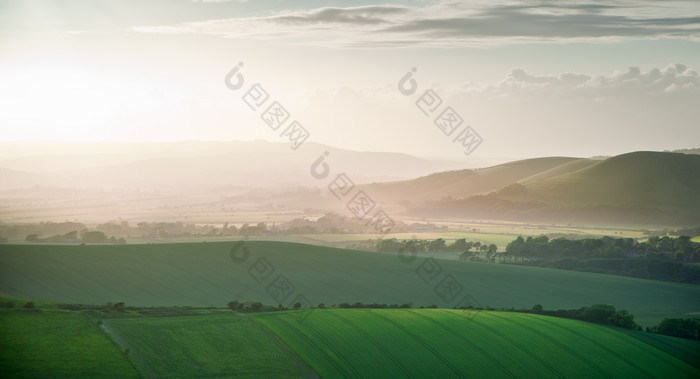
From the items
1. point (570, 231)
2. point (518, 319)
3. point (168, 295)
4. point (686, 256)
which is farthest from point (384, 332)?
point (570, 231)

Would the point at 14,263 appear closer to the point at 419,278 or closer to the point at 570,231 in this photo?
the point at 419,278

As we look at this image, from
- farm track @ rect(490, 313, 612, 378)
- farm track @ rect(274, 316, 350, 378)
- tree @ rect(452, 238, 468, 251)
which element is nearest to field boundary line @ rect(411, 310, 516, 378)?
farm track @ rect(490, 313, 612, 378)

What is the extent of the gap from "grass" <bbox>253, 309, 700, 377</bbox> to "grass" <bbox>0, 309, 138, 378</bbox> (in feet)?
34.8

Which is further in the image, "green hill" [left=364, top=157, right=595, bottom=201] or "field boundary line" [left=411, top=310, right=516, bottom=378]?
"green hill" [left=364, top=157, right=595, bottom=201]

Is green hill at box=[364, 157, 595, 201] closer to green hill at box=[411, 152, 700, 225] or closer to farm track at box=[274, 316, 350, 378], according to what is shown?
green hill at box=[411, 152, 700, 225]

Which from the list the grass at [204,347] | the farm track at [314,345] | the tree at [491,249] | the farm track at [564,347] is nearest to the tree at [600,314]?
the farm track at [564,347]

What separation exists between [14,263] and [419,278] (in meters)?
40.5

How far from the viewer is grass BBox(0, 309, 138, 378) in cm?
3073

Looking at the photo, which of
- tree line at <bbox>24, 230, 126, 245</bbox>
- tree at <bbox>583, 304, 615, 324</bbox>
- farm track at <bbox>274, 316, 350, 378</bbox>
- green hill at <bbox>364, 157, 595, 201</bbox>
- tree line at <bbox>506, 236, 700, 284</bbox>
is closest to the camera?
farm track at <bbox>274, 316, 350, 378</bbox>

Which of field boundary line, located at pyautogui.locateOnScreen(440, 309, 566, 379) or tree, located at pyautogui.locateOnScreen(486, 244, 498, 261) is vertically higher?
tree, located at pyautogui.locateOnScreen(486, 244, 498, 261)

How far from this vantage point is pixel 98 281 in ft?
183

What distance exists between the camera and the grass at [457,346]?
36969 millimetres

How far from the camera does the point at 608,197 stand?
14038 cm

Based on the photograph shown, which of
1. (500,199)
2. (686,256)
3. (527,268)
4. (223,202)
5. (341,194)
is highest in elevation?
(223,202)
